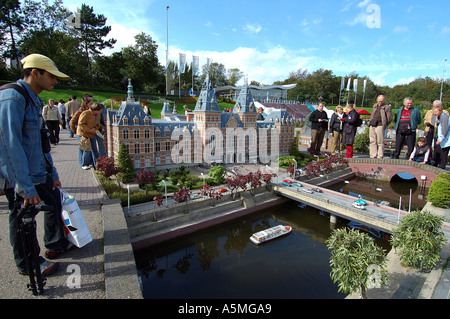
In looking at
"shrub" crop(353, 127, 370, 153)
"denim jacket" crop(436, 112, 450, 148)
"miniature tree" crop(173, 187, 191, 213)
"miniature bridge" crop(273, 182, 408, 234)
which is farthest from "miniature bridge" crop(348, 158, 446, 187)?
"miniature tree" crop(173, 187, 191, 213)

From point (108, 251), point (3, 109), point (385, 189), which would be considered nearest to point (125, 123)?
point (108, 251)

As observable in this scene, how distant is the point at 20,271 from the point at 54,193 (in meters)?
1.77

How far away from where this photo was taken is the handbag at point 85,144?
14.8 m

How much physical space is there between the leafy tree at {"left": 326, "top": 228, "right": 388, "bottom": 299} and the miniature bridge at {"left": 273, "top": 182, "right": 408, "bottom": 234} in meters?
9.21

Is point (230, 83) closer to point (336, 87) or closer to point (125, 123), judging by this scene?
point (336, 87)

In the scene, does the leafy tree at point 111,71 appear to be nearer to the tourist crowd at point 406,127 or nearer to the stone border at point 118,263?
the tourist crowd at point 406,127

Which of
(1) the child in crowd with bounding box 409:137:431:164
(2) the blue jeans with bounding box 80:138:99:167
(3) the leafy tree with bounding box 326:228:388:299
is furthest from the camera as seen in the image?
(1) the child in crowd with bounding box 409:137:431:164

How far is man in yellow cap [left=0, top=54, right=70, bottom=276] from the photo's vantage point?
14.5ft

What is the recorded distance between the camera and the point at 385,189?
91.9 feet

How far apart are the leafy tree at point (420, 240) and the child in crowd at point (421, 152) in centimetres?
1505

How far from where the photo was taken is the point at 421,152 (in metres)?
23.5

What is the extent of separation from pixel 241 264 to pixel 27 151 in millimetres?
12641

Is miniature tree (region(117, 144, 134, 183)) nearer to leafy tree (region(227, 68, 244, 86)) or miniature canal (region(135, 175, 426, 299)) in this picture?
miniature canal (region(135, 175, 426, 299))

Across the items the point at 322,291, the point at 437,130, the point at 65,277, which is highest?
the point at 437,130
